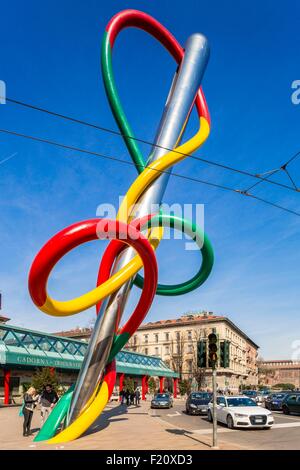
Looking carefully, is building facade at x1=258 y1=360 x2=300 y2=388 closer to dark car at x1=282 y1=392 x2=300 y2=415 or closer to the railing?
the railing

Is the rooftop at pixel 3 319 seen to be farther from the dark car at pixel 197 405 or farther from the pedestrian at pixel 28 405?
the pedestrian at pixel 28 405

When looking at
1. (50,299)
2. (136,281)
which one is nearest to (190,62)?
(136,281)

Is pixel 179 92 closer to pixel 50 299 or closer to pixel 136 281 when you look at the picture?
pixel 136 281

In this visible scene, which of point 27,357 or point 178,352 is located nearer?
point 27,357

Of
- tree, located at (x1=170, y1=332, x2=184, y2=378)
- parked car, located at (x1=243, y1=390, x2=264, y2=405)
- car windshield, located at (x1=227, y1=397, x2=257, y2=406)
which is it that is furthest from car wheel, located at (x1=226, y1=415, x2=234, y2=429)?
tree, located at (x1=170, y1=332, x2=184, y2=378)

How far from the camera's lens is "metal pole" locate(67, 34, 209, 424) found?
1391cm

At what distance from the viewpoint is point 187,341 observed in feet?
285

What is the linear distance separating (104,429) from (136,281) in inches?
213

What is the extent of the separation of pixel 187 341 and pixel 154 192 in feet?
247

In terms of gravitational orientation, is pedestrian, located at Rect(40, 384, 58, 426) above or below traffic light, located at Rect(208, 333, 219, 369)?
below

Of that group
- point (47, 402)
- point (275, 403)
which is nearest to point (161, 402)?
point (275, 403)

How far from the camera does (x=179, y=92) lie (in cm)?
1616

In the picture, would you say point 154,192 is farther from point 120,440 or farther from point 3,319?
point 3,319

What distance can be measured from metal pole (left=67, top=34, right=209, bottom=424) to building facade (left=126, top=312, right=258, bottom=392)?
213ft
